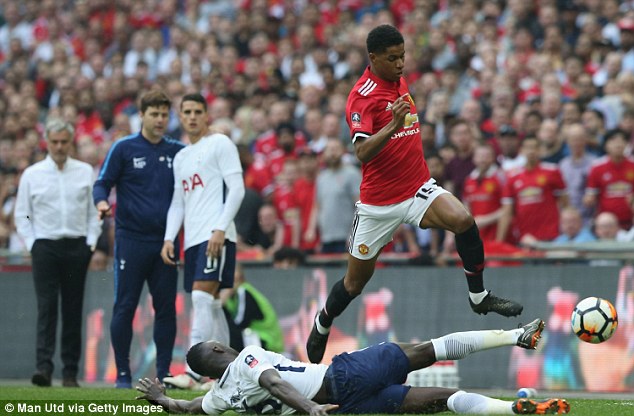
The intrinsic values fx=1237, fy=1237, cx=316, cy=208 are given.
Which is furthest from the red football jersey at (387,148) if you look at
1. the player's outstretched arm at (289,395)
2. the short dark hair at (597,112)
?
the short dark hair at (597,112)

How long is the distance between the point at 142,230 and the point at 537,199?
507 cm

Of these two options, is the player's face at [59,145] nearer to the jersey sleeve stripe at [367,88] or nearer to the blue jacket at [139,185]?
the blue jacket at [139,185]

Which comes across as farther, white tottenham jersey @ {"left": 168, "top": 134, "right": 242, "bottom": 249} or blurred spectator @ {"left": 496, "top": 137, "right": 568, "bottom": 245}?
blurred spectator @ {"left": 496, "top": 137, "right": 568, "bottom": 245}

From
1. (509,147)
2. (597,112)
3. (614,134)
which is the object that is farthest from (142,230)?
(597,112)

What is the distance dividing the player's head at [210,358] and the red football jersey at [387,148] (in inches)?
85.3

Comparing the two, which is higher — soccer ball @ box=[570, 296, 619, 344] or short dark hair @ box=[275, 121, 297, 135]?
short dark hair @ box=[275, 121, 297, 135]

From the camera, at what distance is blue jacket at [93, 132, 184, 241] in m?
13.0

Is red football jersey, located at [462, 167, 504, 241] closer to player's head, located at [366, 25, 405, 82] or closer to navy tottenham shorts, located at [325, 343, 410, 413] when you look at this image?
player's head, located at [366, 25, 405, 82]

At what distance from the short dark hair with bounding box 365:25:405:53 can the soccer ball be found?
2.75 m

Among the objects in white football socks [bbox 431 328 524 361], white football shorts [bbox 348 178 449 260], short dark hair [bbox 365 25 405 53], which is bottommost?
white football socks [bbox 431 328 524 361]

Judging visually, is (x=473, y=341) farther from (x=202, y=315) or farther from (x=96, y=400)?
(x=96, y=400)

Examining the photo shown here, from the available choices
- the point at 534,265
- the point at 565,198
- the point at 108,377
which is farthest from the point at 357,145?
the point at 108,377

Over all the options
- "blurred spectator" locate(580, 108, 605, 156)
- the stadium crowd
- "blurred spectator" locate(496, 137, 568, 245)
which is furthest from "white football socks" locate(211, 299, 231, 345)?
"blurred spectator" locate(580, 108, 605, 156)

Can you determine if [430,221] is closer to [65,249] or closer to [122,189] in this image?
[122,189]
